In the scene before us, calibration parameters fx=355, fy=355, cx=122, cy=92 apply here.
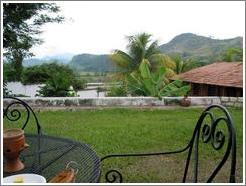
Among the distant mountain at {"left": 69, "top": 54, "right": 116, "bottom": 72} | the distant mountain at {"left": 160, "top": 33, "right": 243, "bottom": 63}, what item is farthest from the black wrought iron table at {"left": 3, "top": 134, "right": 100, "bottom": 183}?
the distant mountain at {"left": 160, "top": 33, "right": 243, "bottom": 63}

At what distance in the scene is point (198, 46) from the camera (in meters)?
28.9

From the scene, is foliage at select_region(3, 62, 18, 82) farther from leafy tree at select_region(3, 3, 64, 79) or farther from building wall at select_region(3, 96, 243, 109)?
building wall at select_region(3, 96, 243, 109)

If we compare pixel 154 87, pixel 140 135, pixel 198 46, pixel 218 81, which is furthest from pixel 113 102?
pixel 198 46

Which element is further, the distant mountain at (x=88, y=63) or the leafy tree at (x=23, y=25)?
the distant mountain at (x=88, y=63)

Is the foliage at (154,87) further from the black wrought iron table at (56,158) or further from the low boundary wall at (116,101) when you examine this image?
the black wrought iron table at (56,158)

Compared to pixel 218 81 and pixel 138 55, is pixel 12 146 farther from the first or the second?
pixel 138 55

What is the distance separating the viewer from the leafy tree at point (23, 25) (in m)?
9.16

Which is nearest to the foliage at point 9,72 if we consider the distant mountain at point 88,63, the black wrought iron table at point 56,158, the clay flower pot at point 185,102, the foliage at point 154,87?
the foliage at point 154,87

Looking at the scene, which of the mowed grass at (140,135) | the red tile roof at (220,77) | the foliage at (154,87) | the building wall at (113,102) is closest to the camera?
the mowed grass at (140,135)

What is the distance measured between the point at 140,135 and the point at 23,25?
5687 millimetres

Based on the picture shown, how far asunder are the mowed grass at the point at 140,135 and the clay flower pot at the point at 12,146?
1.74 meters

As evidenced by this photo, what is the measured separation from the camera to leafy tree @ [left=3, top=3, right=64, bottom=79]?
30.1 ft

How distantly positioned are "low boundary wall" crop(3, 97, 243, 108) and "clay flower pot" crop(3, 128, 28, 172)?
5.98 meters

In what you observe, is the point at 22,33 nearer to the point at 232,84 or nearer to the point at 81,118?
the point at 81,118
